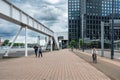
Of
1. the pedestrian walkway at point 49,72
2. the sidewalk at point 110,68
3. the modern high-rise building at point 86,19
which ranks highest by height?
the modern high-rise building at point 86,19

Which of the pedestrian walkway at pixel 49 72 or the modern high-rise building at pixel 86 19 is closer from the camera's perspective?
the pedestrian walkway at pixel 49 72

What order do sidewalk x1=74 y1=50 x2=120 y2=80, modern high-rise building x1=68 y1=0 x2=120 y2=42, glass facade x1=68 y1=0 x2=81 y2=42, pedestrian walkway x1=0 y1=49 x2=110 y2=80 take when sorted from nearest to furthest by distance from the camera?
pedestrian walkway x1=0 y1=49 x2=110 y2=80
sidewalk x1=74 y1=50 x2=120 y2=80
modern high-rise building x1=68 y1=0 x2=120 y2=42
glass facade x1=68 y1=0 x2=81 y2=42

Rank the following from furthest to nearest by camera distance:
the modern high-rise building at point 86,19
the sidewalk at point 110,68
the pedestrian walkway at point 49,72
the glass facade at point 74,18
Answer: the glass facade at point 74,18 < the modern high-rise building at point 86,19 < the sidewalk at point 110,68 < the pedestrian walkway at point 49,72

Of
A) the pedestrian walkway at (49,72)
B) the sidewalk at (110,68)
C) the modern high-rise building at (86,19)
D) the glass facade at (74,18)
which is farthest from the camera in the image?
the glass facade at (74,18)

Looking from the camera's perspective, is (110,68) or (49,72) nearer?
(49,72)

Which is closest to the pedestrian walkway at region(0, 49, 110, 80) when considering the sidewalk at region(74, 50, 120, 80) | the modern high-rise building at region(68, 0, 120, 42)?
the sidewalk at region(74, 50, 120, 80)

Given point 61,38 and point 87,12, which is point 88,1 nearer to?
point 87,12

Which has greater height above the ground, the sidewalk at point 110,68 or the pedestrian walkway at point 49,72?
the pedestrian walkway at point 49,72

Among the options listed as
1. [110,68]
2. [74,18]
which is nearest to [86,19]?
[74,18]

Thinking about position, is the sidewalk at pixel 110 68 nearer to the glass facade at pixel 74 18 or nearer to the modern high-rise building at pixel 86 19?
the modern high-rise building at pixel 86 19

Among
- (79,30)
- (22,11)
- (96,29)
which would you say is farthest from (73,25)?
(22,11)

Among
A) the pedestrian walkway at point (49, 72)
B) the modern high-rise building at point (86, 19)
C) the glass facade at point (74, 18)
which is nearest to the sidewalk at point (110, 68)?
the pedestrian walkway at point (49, 72)

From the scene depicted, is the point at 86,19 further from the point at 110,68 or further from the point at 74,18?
the point at 110,68

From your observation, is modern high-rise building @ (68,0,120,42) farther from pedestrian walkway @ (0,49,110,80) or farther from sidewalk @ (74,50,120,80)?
pedestrian walkway @ (0,49,110,80)
